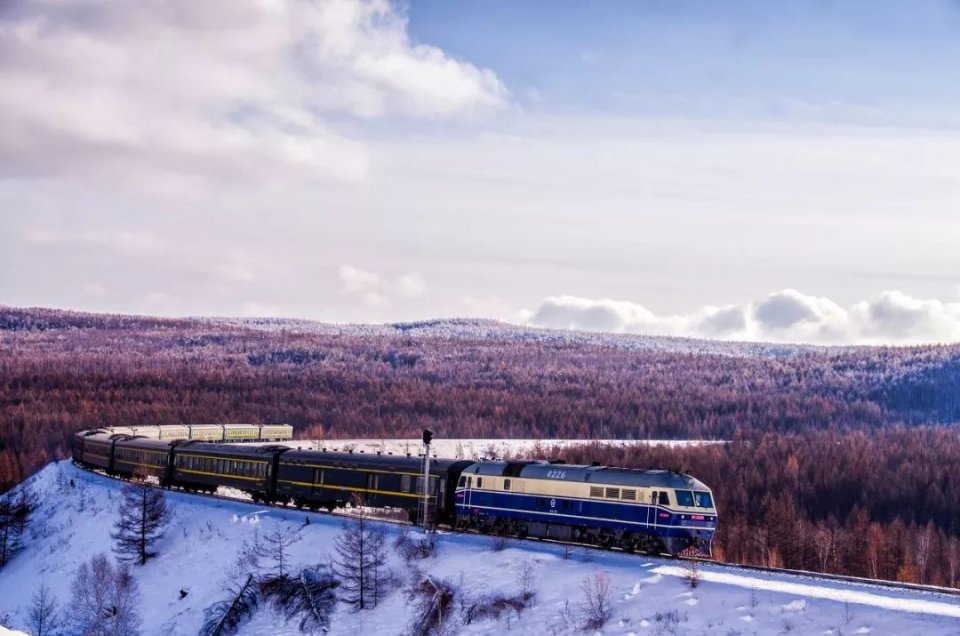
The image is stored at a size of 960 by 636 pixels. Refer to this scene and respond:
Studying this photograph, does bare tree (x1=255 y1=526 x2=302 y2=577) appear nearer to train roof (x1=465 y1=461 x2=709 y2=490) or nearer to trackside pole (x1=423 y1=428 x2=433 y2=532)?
trackside pole (x1=423 y1=428 x2=433 y2=532)

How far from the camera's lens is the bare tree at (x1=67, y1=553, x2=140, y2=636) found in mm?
59062

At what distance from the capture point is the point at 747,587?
4403 centimetres

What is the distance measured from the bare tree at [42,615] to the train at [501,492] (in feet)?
45.1

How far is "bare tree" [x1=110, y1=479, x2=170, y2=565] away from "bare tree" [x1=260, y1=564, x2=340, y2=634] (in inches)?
607

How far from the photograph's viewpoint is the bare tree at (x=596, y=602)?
4453cm

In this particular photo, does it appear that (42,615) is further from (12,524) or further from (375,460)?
(12,524)

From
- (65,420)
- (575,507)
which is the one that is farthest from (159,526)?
(65,420)

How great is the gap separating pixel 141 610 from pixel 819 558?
161 ft

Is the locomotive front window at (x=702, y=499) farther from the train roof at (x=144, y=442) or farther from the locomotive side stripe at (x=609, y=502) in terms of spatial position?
the train roof at (x=144, y=442)

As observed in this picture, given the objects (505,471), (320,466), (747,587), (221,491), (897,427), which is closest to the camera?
(747,587)

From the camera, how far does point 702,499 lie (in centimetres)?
5094

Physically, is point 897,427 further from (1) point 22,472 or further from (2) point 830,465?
(1) point 22,472

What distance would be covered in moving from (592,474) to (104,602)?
29115 millimetres

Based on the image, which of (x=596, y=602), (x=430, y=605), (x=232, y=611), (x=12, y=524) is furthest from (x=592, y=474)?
(x=12, y=524)
